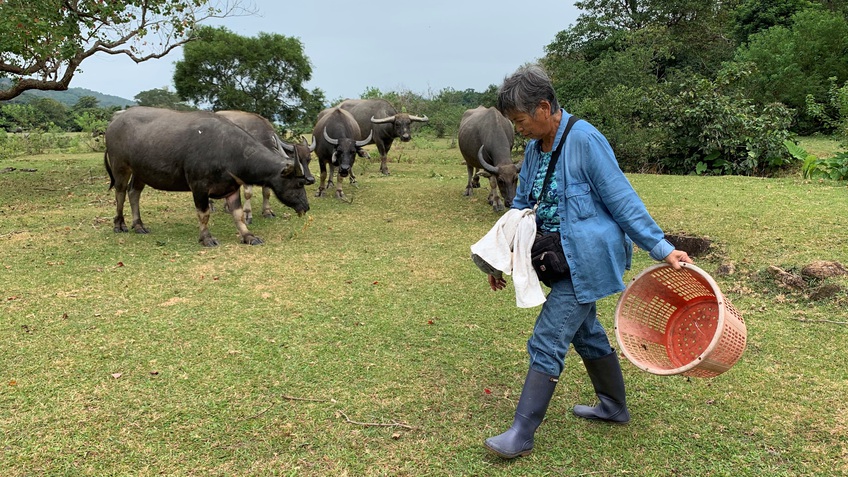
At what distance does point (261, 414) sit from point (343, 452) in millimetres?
579

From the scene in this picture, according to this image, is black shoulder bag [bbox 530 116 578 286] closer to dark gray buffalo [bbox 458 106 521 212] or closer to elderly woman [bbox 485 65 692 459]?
elderly woman [bbox 485 65 692 459]

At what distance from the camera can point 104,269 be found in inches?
210

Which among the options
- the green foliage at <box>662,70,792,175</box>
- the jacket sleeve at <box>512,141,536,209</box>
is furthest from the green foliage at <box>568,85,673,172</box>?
the jacket sleeve at <box>512,141,536,209</box>

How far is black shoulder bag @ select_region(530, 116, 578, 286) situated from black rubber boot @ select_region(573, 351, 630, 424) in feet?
1.78

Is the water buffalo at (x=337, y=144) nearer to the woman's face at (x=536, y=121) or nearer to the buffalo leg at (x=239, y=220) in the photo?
Answer: the buffalo leg at (x=239, y=220)

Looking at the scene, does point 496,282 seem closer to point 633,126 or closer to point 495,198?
point 495,198

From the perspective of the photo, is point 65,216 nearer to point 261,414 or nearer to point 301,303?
point 301,303

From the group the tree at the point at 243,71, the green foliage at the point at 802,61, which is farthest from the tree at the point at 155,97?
the green foliage at the point at 802,61

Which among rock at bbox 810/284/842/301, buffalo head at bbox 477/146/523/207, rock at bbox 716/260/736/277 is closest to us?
rock at bbox 810/284/842/301

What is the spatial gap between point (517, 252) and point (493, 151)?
6.20 m

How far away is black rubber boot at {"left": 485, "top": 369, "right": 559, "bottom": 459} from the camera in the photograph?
7.95ft

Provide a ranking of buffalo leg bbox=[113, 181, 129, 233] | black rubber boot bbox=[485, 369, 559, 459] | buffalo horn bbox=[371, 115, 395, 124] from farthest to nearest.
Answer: buffalo horn bbox=[371, 115, 395, 124]
buffalo leg bbox=[113, 181, 129, 233]
black rubber boot bbox=[485, 369, 559, 459]

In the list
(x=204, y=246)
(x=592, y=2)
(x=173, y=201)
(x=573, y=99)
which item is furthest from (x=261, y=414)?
(x=592, y=2)

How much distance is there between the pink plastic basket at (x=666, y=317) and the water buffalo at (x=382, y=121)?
10224mm
